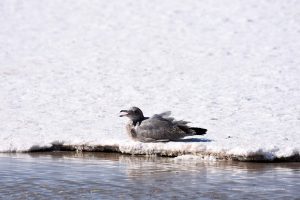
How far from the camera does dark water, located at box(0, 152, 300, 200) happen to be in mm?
7902

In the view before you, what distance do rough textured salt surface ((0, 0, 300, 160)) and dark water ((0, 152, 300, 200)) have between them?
42 centimetres

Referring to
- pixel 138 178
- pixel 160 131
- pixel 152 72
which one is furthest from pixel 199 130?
pixel 152 72

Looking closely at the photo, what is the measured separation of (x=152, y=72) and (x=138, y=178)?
23.2ft

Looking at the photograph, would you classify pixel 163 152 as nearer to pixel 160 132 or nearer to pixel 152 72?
pixel 160 132

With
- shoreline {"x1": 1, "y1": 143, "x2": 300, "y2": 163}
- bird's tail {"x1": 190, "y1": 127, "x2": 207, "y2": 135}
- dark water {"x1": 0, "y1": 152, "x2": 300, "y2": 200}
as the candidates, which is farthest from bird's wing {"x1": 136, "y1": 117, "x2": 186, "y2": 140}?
dark water {"x1": 0, "y1": 152, "x2": 300, "y2": 200}

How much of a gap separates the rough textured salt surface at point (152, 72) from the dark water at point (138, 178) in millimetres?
419

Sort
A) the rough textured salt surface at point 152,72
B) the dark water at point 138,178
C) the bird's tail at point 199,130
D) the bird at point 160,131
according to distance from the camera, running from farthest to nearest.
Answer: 1. the rough textured salt surface at point 152,72
2. the bird at point 160,131
3. the bird's tail at point 199,130
4. the dark water at point 138,178

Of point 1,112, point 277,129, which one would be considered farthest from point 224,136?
point 1,112

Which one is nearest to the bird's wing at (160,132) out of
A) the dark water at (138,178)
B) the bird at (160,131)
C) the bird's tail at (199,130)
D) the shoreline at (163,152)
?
the bird at (160,131)

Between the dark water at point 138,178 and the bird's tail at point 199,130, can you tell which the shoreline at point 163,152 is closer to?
the dark water at point 138,178

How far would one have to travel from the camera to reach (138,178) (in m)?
8.68

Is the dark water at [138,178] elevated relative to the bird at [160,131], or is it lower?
lower

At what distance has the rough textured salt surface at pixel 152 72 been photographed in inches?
421

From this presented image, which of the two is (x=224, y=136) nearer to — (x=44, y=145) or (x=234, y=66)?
(x=44, y=145)
